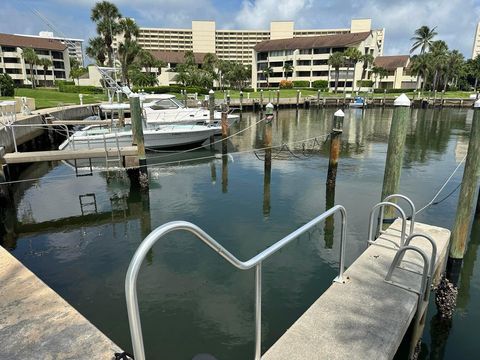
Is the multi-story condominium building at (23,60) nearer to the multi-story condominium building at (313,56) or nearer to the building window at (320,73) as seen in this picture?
the multi-story condominium building at (313,56)

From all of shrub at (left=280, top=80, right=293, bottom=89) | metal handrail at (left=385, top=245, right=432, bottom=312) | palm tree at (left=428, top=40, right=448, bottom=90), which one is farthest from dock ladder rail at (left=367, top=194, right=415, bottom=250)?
shrub at (left=280, top=80, right=293, bottom=89)

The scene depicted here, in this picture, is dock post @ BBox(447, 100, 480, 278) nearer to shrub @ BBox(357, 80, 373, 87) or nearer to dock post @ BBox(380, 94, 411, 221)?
dock post @ BBox(380, 94, 411, 221)

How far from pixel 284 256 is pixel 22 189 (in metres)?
11.1

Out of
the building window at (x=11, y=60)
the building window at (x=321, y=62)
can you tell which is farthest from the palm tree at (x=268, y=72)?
the building window at (x=11, y=60)

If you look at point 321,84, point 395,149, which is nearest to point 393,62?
point 321,84

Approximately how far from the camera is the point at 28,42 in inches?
3177

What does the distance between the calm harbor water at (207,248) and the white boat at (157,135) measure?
1.65m

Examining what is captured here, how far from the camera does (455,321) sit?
19.6 feet

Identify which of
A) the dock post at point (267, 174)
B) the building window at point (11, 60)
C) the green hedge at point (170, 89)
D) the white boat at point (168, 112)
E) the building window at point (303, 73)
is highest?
the building window at point (11, 60)

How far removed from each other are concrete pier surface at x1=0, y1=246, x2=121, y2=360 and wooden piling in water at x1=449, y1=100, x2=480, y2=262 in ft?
18.4

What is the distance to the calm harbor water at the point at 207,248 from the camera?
5.82m

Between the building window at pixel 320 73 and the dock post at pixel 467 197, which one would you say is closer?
the dock post at pixel 467 197

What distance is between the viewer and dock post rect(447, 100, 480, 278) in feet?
19.3

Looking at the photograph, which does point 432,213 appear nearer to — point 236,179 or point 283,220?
point 283,220
